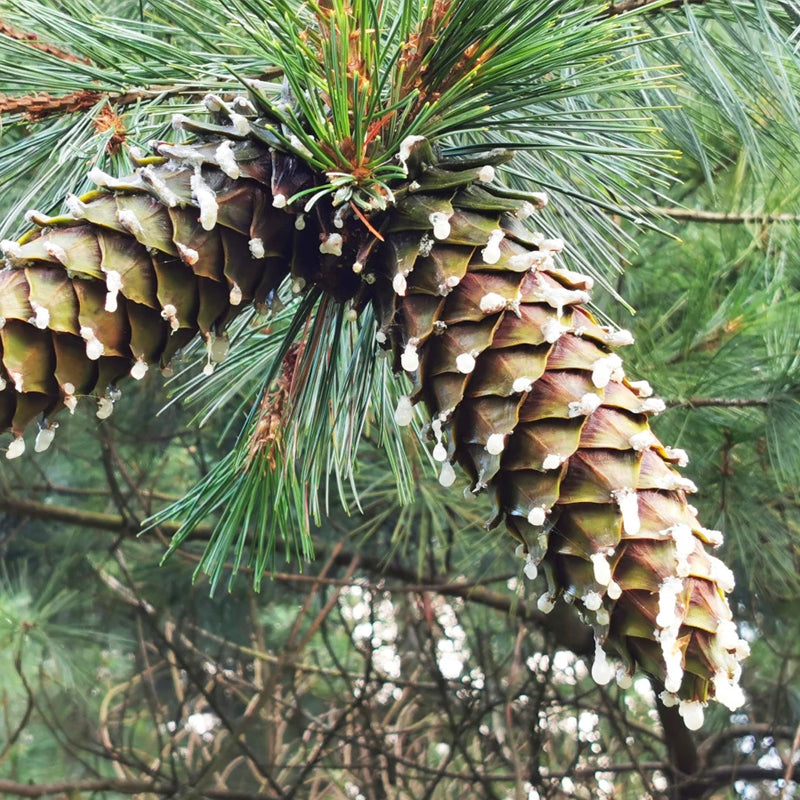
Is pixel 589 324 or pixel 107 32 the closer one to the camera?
pixel 589 324

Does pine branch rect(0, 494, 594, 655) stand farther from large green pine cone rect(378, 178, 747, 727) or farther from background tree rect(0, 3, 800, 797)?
large green pine cone rect(378, 178, 747, 727)

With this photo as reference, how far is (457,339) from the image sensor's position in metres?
0.52

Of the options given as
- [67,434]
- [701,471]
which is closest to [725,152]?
[701,471]

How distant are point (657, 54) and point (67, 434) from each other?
164 centimetres

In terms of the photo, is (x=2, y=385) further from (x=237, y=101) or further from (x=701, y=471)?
→ (x=701, y=471)

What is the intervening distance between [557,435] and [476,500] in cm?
61

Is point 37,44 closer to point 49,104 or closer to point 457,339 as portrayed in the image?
point 49,104

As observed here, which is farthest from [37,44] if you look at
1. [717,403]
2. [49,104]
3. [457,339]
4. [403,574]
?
[403,574]

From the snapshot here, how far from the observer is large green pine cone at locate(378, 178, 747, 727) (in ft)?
1.54

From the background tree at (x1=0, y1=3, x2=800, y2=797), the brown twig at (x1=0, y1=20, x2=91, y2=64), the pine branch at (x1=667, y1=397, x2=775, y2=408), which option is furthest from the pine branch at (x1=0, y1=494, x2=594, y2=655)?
the brown twig at (x1=0, y1=20, x2=91, y2=64)

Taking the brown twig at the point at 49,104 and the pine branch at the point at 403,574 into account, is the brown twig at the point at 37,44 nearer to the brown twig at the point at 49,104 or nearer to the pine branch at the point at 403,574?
the brown twig at the point at 49,104

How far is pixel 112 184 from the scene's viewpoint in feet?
1.72

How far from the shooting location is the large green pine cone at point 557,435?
47 centimetres

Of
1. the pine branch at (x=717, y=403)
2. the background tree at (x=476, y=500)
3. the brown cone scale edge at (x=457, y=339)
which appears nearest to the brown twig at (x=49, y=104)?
the background tree at (x=476, y=500)
